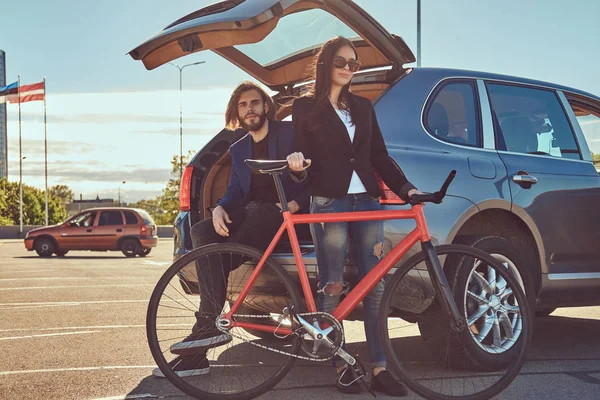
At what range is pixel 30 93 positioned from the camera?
45.8 m

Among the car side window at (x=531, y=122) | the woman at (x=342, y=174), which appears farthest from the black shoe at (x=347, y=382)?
the car side window at (x=531, y=122)

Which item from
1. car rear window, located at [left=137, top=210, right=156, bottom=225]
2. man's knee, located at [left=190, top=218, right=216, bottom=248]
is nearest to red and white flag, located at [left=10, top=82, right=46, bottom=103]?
car rear window, located at [left=137, top=210, right=156, bottom=225]

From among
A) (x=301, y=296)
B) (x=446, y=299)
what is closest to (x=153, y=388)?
(x=301, y=296)

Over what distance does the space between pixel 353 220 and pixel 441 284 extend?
545 millimetres

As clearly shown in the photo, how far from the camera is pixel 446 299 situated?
3.99 metres

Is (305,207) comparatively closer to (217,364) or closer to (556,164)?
(217,364)

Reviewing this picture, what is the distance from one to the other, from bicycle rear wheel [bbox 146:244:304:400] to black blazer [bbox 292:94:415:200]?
532 millimetres

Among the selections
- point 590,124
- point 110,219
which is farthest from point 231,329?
point 110,219

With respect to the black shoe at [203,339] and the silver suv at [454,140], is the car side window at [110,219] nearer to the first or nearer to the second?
the silver suv at [454,140]

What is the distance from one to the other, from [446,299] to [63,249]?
21187 mm

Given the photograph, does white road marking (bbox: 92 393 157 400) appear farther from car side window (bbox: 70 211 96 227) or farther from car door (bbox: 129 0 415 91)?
car side window (bbox: 70 211 96 227)

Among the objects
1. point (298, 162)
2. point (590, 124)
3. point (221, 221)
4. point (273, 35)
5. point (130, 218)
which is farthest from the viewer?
point (130, 218)

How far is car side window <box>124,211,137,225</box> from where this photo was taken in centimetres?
2334

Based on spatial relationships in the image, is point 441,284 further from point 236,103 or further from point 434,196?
point 236,103
